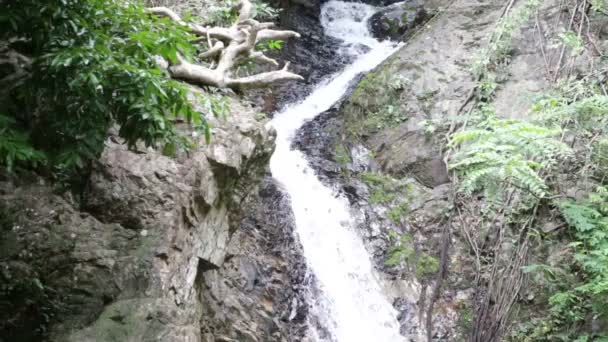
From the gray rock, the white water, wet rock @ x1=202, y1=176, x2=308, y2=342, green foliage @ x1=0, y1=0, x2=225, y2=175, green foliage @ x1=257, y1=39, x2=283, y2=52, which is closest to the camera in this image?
green foliage @ x1=0, y1=0, x2=225, y2=175

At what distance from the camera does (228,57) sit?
5203 millimetres

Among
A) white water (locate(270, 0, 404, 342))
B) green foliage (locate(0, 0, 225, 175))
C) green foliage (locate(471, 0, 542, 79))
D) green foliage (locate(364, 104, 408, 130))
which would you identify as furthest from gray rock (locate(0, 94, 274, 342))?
green foliage (locate(471, 0, 542, 79))

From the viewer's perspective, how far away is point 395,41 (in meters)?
14.1

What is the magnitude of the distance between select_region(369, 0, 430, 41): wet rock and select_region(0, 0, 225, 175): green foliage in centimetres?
1182

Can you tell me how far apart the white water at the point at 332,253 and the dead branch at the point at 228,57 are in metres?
2.94

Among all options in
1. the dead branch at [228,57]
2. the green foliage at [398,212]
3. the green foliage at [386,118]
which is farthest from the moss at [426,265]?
the dead branch at [228,57]

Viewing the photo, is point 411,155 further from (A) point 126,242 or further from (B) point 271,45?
(A) point 126,242

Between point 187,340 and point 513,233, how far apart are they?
196 inches

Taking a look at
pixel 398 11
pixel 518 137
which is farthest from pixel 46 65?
pixel 398 11

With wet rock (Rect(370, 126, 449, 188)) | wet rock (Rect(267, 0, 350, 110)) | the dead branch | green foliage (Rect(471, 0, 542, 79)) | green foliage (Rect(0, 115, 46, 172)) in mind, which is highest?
green foliage (Rect(0, 115, 46, 172))

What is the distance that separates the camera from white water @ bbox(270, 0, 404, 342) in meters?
6.30

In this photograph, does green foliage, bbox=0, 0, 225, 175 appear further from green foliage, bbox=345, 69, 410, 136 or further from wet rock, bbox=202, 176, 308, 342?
green foliage, bbox=345, 69, 410, 136

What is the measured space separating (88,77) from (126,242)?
1578mm

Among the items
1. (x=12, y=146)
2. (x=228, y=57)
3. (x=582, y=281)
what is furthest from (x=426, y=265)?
(x=12, y=146)
